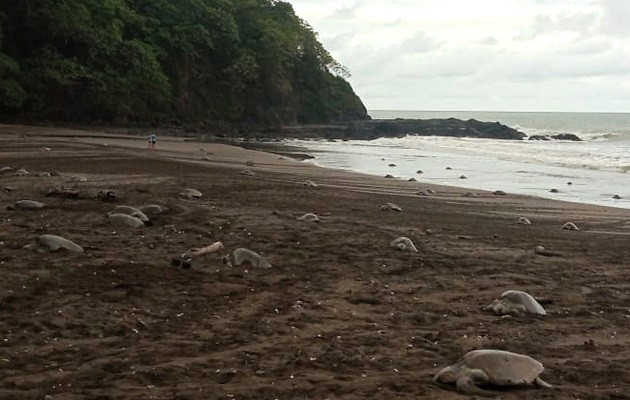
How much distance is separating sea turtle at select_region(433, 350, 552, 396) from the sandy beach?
10cm

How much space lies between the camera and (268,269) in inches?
310

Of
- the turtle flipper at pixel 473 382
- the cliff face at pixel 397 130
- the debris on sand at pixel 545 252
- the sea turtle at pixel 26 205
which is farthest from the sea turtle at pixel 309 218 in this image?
the cliff face at pixel 397 130

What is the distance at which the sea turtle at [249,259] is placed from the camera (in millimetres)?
7914

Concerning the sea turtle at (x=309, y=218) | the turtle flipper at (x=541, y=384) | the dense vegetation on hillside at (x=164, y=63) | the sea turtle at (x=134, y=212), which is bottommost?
the sea turtle at (x=309, y=218)

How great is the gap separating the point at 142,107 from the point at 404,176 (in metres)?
26.8

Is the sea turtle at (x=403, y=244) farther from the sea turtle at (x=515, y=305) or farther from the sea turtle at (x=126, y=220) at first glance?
the sea turtle at (x=126, y=220)

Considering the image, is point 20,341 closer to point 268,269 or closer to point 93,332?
point 93,332

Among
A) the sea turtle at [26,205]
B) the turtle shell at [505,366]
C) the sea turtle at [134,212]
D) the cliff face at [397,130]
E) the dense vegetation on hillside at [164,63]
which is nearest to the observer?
the turtle shell at [505,366]

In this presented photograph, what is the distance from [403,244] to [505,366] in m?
4.73

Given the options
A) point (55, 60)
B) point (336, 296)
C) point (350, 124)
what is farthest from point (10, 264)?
point (350, 124)

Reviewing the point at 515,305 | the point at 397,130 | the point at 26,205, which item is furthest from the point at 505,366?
→ the point at 397,130

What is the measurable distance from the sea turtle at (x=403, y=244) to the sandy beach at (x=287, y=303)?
4.6 inches

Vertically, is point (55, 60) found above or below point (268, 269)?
above

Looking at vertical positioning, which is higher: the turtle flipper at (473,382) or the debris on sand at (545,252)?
the turtle flipper at (473,382)
